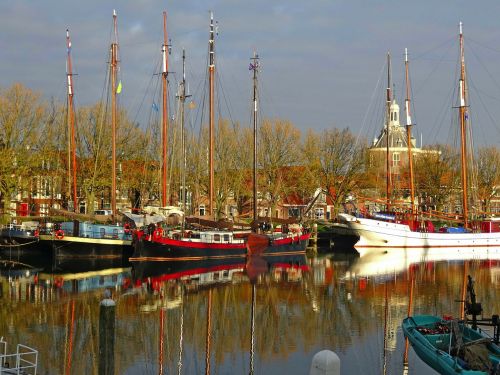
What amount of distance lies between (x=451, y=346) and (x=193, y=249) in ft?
105

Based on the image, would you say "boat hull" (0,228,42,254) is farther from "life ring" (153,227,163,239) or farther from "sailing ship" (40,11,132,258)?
"life ring" (153,227,163,239)

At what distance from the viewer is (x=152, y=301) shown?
3219 cm

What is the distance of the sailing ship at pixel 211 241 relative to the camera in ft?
158

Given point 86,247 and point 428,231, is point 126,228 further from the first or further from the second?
point 428,231

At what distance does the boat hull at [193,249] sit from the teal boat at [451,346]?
27.5 meters

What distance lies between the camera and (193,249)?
1977 inches

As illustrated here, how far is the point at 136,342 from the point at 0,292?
553 inches

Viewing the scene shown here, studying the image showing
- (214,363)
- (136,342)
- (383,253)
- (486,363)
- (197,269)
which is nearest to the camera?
(486,363)

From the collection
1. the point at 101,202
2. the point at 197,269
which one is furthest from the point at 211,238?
the point at 101,202

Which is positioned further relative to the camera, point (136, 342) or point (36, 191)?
point (36, 191)

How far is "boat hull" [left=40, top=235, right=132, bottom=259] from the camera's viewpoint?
163 feet

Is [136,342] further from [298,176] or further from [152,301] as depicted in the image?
[298,176]

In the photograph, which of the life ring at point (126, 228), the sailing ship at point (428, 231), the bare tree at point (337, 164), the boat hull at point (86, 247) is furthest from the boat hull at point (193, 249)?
the bare tree at point (337, 164)

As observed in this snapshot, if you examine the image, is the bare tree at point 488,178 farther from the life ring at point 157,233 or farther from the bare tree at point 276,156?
the life ring at point 157,233
